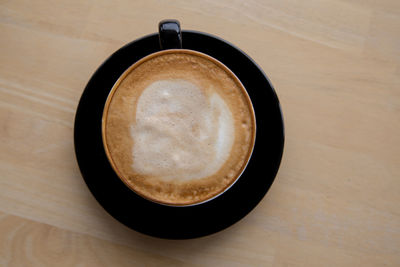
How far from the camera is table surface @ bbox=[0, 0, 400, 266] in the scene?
850mm

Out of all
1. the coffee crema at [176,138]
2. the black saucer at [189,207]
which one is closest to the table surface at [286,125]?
the black saucer at [189,207]

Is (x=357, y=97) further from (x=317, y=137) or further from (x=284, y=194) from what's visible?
(x=284, y=194)

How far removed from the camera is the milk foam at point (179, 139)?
699 mm

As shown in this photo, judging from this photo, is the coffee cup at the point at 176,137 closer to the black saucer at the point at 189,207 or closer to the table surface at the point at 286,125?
the black saucer at the point at 189,207

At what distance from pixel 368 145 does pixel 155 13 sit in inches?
28.3

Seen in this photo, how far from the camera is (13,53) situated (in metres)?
0.90

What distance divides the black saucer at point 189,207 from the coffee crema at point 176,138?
0.10 m

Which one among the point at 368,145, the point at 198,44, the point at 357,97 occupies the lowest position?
the point at 368,145

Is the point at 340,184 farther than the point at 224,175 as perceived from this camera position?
Yes

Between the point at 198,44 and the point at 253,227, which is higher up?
the point at 198,44

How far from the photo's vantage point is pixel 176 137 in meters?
0.70

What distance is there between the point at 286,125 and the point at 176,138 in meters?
0.35

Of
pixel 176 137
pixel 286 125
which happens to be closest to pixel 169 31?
pixel 176 137

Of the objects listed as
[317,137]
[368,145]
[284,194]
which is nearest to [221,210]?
[284,194]
